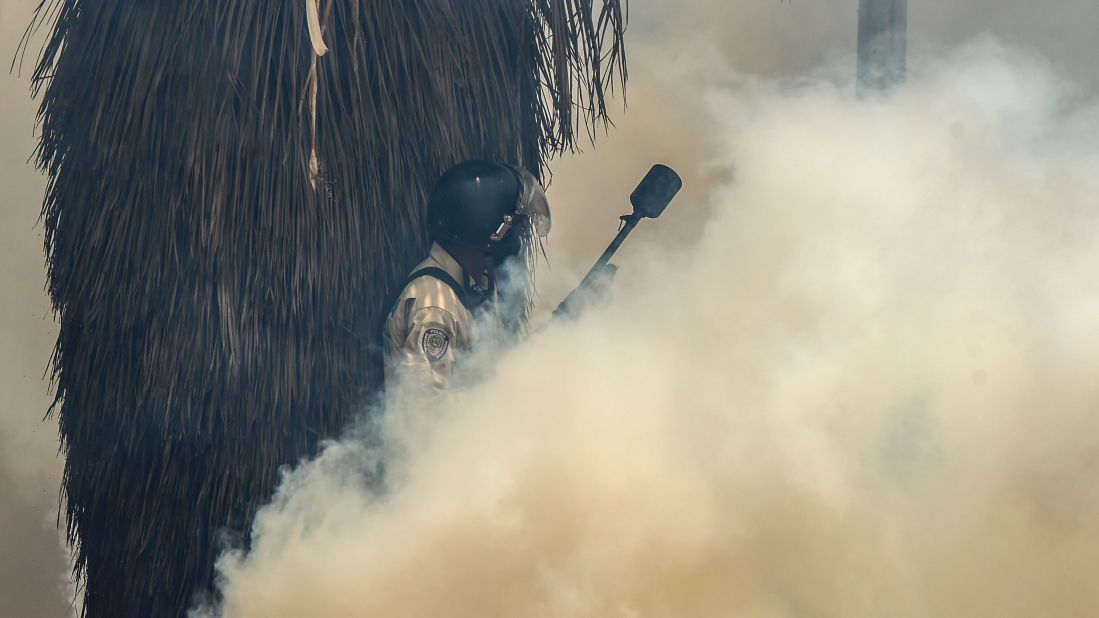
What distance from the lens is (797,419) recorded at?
2.67 meters

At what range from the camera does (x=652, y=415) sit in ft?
8.46

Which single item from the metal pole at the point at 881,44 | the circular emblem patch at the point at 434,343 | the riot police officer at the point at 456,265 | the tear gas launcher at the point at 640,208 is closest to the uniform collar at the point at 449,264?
the riot police officer at the point at 456,265

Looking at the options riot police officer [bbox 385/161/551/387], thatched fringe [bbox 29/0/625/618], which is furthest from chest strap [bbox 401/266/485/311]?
thatched fringe [bbox 29/0/625/618]

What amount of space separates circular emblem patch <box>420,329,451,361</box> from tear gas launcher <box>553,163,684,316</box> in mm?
419

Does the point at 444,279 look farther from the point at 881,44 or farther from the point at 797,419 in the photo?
the point at 881,44

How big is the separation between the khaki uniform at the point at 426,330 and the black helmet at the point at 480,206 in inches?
4.9

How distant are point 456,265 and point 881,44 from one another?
1.65m

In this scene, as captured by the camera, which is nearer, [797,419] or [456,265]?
[456,265]

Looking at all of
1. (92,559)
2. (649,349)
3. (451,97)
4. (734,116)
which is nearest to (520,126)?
(451,97)

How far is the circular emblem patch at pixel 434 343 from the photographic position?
2.29 m

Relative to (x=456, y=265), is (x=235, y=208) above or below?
above

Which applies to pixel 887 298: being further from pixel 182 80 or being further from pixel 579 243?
pixel 182 80

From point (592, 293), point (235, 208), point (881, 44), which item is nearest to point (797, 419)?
point (592, 293)

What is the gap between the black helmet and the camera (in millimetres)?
2322
